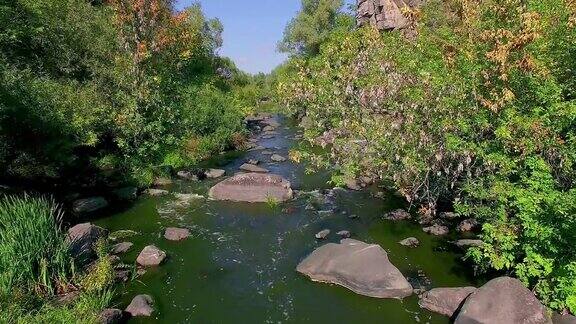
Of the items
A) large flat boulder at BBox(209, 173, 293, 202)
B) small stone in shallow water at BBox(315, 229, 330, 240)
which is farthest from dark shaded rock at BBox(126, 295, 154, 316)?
large flat boulder at BBox(209, 173, 293, 202)

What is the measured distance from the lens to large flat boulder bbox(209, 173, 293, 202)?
25328mm

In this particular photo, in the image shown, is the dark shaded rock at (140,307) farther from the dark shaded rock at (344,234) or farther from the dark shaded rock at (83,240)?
the dark shaded rock at (344,234)

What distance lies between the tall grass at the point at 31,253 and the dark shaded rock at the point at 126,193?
10.2m

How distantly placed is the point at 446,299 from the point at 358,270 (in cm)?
311

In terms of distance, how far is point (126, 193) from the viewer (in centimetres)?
2595

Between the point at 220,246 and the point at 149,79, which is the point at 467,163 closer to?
the point at 220,246

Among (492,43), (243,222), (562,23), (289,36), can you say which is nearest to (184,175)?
(243,222)

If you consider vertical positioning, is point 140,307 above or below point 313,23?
below

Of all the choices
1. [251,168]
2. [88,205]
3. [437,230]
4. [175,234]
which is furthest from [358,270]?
[251,168]

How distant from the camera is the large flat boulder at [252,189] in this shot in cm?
2533

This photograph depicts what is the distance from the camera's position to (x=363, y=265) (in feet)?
53.1

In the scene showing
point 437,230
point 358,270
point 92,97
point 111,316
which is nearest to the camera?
point 111,316

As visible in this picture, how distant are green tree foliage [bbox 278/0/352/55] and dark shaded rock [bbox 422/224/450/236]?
179ft

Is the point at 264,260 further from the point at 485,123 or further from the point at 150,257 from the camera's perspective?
the point at 485,123
